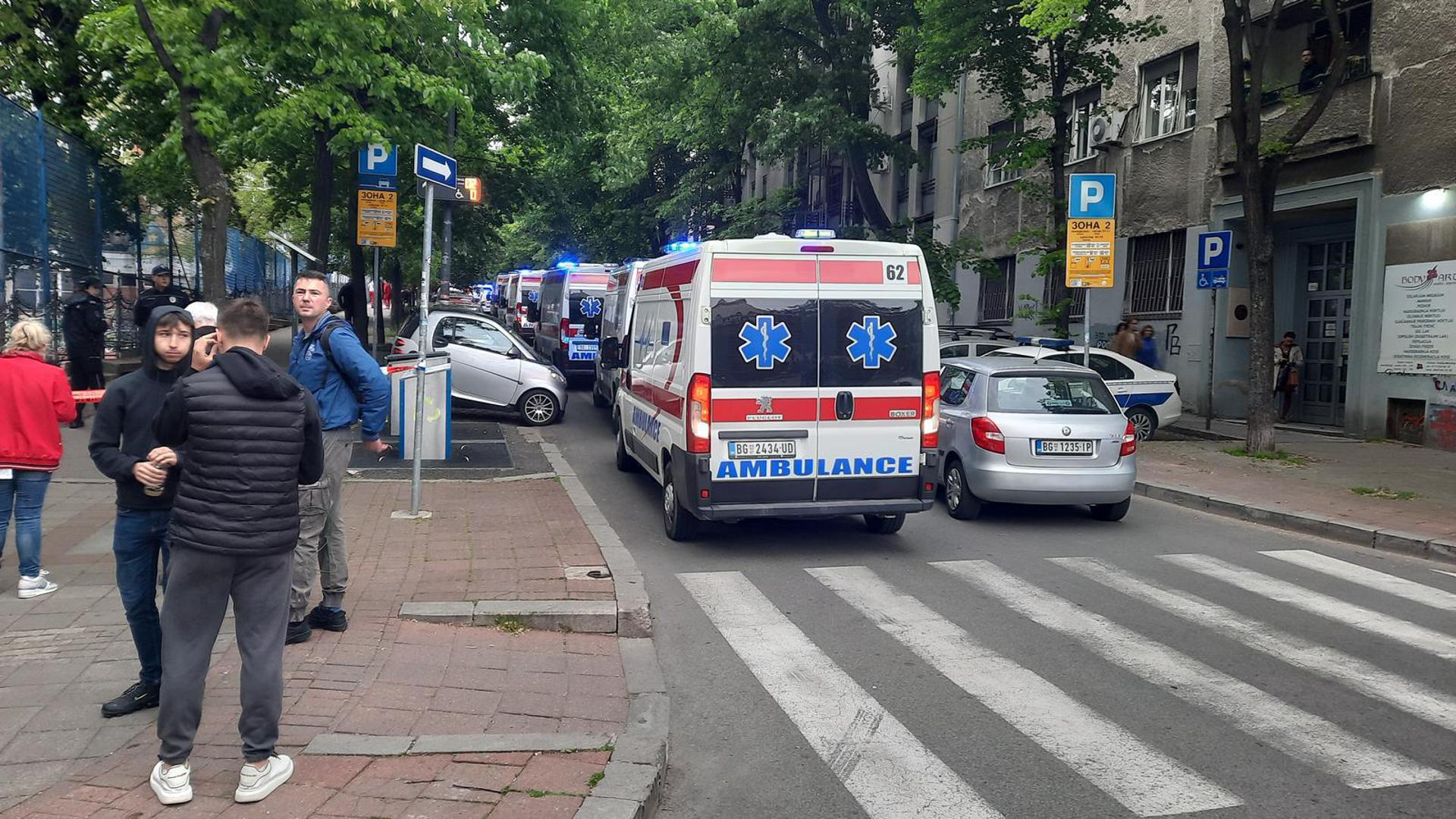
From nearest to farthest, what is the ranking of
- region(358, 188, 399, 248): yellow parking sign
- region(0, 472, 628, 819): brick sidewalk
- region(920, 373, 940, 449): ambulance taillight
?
region(0, 472, 628, 819): brick sidewalk
region(920, 373, 940, 449): ambulance taillight
region(358, 188, 399, 248): yellow parking sign

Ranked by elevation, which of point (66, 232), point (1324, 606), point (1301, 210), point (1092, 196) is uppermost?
point (1301, 210)

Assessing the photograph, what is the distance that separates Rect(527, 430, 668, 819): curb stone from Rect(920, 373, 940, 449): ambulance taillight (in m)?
2.53

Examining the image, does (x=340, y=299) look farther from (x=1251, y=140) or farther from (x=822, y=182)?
(x=822, y=182)

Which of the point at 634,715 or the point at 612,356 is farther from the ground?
the point at 612,356

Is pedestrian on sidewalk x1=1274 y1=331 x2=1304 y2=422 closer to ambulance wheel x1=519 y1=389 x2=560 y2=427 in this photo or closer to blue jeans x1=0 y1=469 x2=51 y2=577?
ambulance wheel x1=519 y1=389 x2=560 y2=427

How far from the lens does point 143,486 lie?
461 cm

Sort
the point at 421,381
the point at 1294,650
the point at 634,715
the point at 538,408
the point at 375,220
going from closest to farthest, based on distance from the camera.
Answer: the point at 634,715, the point at 1294,650, the point at 421,381, the point at 375,220, the point at 538,408

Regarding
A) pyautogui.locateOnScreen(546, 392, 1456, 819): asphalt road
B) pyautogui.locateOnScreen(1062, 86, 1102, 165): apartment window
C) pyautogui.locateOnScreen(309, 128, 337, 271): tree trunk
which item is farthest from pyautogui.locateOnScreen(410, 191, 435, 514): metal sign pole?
pyautogui.locateOnScreen(1062, 86, 1102, 165): apartment window

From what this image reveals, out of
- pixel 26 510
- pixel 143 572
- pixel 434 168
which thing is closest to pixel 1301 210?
pixel 434 168

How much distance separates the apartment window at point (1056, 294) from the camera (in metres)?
23.5

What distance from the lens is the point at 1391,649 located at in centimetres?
642

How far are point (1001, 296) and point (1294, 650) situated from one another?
2190 cm

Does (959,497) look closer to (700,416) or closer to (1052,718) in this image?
(700,416)

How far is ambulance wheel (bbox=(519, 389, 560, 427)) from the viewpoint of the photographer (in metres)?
17.3
